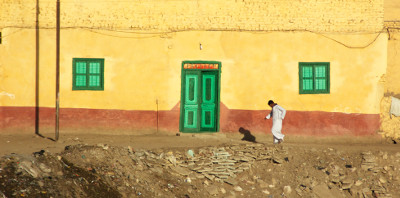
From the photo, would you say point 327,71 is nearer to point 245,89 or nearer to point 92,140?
point 245,89

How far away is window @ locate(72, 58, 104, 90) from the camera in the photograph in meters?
15.1

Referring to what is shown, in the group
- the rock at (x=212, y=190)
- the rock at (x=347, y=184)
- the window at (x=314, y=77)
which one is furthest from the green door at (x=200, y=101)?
the rock at (x=347, y=184)

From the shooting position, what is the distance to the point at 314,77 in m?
15.6

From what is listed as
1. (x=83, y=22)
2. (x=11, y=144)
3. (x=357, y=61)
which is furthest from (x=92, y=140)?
(x=357, y=61)

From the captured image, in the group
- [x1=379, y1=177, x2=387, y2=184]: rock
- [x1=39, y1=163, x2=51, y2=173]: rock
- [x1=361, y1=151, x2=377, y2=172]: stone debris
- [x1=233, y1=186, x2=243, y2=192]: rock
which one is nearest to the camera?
[x1=39, y1=163, x2=51, y2=173]: rock

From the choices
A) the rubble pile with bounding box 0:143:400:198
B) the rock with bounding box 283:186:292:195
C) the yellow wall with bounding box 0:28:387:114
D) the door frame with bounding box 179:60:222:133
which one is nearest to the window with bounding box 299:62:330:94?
the yellow wall with bounding box 0:28:387:114

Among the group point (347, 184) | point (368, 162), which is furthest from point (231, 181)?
point (368, 162)

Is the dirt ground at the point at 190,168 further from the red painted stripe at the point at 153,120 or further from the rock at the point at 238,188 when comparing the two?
the red painted stripe at the point at 153,120

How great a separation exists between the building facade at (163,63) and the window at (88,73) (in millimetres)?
29

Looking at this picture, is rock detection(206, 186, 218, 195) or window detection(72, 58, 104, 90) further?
window detection(72, 58, 104, 90)

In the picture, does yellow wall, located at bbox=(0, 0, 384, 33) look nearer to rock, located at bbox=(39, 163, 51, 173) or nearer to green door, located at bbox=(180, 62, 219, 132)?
green door, located at bbox=(180, 62, 219, 132)

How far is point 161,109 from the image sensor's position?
1516cm

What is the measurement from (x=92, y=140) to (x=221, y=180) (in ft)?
13.5

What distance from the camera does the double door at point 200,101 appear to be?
1532 centimetres
